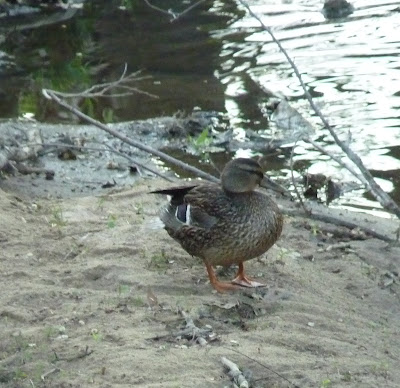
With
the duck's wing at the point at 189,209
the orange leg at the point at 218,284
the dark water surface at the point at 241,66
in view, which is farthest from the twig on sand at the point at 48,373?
the dark water surface at the point at 241,66

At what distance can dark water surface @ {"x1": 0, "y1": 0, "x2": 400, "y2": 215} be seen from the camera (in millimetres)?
9492

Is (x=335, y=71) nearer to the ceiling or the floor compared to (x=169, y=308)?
nearer to the floor

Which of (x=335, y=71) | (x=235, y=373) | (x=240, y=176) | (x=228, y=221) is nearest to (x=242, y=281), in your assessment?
A: (x=228, y=221)

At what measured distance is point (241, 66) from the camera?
1184 cm

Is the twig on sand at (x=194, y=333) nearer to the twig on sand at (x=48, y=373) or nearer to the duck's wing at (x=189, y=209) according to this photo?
the twig on sand at (x=48, y=373)

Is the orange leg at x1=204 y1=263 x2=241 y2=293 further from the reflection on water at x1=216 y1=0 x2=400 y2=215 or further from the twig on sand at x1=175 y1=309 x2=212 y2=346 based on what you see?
the reflection on water at x1=216 y1=0 x2=400 y2=215

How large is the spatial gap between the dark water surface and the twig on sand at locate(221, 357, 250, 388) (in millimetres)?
3820

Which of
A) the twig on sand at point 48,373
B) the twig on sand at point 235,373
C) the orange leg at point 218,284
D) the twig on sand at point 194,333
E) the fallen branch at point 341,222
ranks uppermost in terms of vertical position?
the twig on sand at point 48,373

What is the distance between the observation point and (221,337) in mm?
4699

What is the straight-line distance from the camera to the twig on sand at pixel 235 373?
417 cm

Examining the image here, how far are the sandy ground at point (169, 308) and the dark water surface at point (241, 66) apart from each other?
2056 millimetres

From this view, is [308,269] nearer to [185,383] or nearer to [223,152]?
[185,383]

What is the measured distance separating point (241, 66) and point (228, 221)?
6540 mm

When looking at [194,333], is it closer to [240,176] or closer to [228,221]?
[228,221]
